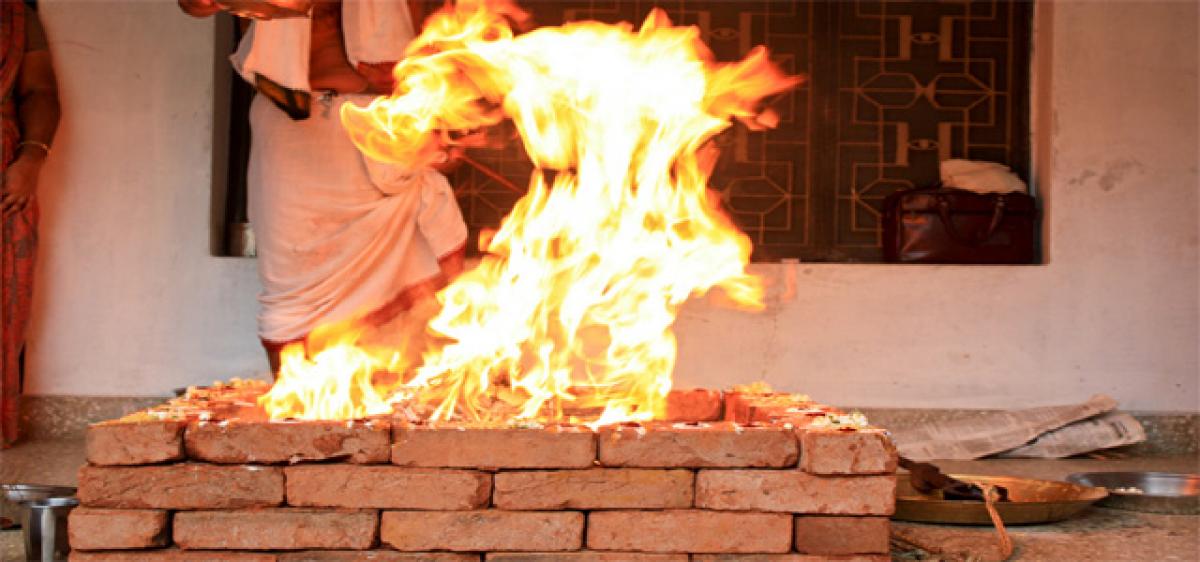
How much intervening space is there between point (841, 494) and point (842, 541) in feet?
0.42

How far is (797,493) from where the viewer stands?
3.51m

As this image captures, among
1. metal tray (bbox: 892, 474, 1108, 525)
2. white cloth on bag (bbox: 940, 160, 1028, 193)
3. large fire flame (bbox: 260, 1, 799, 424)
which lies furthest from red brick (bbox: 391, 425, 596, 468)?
white cloth on bag (bbox: 940, 160, 1028, 193)

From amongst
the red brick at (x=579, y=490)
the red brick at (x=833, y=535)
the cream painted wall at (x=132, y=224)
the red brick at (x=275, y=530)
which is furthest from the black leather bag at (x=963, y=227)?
the red brick at (x=275, y=530)

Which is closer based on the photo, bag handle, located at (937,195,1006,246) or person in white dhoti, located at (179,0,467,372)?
person in white dhoti, located at (179,0,467,372)

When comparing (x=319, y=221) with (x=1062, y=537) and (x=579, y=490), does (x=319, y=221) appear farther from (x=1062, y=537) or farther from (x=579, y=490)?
(x=1062, y=537)

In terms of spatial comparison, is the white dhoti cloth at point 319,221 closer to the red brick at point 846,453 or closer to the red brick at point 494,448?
the red brick at point 494,448

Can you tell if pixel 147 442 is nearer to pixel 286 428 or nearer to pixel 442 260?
pixel 286 428

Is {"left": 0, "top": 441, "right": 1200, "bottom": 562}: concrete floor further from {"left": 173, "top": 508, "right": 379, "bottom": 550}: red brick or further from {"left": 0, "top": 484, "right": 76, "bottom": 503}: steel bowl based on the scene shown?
{"left": 173, "top": 508, "right": 379, "bottom": 550}: red brick

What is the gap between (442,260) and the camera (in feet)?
19.0

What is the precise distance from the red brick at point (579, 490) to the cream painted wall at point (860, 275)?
10.1ft

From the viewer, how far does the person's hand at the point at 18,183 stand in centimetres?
611

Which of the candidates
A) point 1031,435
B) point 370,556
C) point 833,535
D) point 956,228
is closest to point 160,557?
point 370,556

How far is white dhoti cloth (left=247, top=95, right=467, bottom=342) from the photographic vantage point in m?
5.60

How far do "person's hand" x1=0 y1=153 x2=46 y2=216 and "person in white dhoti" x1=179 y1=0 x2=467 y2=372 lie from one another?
122cm
